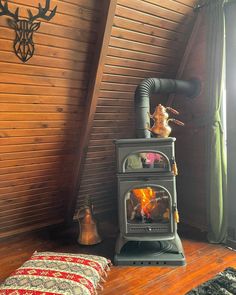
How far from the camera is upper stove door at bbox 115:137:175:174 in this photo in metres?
2.49

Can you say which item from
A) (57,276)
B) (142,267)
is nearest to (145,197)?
(142,267)

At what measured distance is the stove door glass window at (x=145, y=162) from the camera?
2553mm

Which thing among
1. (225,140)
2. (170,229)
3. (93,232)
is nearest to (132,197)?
(170,229)

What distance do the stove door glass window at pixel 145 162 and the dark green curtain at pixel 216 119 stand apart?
54 centimetres

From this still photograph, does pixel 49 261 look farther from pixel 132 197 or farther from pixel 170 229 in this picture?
pixel 170 229

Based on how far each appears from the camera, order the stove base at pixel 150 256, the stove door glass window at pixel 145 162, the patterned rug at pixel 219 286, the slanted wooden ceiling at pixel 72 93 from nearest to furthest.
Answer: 1. the patterned rug at pixel 219 286
2. the slanted wooden ceiling at pixel 72 93
3. the stove base at pixel 150 256
4. the stove door glass window at pixel 145 162

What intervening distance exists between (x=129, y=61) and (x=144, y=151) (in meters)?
0.92

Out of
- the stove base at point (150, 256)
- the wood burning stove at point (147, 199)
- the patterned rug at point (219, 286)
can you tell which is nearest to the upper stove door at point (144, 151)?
the wood burning stove at point (147, 199)

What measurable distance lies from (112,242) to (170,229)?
29.6 inches

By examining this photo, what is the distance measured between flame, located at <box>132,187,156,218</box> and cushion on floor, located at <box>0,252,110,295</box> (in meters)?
0.57

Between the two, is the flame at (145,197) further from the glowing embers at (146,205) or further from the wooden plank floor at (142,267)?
the wooden plank floor at (142,267)

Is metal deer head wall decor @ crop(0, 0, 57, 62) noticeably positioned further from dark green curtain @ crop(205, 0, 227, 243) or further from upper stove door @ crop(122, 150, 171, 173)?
dark green curtain @ crop(205, 0, 227, 243)

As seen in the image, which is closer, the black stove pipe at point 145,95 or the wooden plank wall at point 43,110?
the wooden plank wall at point 43,110

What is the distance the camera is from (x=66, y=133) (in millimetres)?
2867
